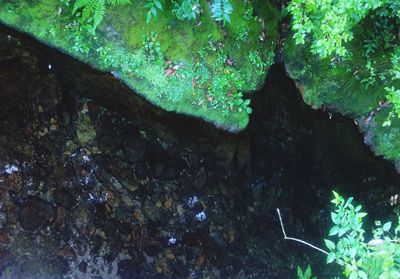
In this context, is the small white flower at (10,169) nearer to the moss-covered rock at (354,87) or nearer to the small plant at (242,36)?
the small plant at (242,36)

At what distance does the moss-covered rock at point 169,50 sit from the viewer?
13.7ft

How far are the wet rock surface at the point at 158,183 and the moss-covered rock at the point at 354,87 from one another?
29 cm

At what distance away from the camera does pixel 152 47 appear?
4.43 metres

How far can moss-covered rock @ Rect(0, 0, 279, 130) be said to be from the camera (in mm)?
4164

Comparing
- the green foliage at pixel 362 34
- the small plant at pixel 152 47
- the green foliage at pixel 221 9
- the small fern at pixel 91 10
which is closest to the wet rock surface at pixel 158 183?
the green foliage at pixel 362 34

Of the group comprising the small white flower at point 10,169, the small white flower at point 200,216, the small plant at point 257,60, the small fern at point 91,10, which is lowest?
the small white flower at point 200,216

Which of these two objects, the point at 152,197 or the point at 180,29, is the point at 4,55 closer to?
the point at 180,29

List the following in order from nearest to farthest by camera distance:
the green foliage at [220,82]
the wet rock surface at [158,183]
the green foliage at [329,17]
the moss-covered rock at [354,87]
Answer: the green foliage at [329,17]
the green foliage at [220,82]
the moss-covered rock at [354,87]
the wet rock surface at [158,183]

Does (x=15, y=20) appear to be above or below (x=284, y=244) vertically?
above

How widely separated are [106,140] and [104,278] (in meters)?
1.91

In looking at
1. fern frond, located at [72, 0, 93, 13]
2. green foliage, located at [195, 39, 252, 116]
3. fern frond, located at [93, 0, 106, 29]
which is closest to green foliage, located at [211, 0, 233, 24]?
green foliage, located at [195, 39, 252, 116]

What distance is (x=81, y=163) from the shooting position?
5879mm

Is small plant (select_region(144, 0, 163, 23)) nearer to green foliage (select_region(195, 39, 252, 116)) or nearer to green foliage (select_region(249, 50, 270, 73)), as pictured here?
green foliage (select_region(195, 39, 252, 116))

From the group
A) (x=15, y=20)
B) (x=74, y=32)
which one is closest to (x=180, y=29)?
(x=74, y=32)
